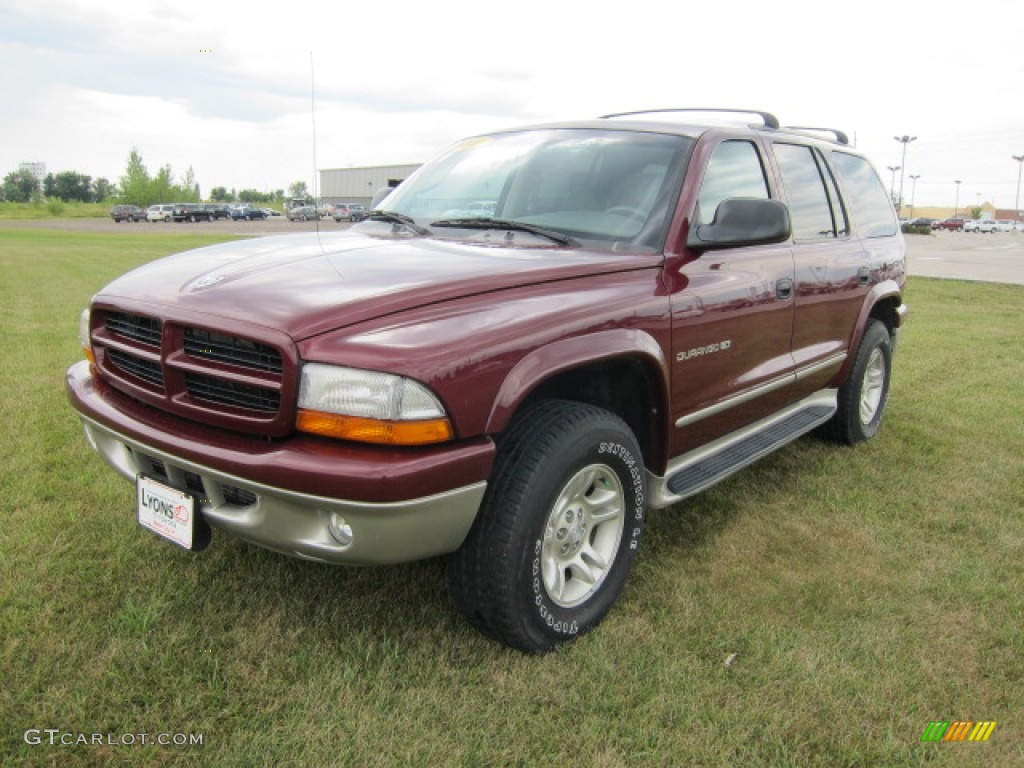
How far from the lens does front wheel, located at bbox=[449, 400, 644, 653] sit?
7.66 feet

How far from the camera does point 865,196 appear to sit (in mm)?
4715

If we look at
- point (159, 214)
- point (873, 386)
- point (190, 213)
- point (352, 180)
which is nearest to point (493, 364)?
point (873, 386)

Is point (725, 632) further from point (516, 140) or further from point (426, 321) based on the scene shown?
point (516, 140)

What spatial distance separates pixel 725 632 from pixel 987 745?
793 millimetres

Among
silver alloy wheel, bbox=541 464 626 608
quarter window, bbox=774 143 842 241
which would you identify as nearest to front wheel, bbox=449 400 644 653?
silver alloy wheel, bbox=541 464 626 608

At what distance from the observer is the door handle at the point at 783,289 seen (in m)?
3.48

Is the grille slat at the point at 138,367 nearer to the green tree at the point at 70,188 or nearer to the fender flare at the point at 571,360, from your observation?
the fender flare at the point at 571,360

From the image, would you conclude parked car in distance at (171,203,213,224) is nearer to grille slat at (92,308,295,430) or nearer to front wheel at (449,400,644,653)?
grille slat at (92,308,295,430)

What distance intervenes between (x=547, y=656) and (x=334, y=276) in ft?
4.56

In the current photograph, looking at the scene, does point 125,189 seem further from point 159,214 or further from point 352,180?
point 352,180

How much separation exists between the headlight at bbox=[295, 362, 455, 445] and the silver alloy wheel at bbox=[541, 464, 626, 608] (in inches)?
25.0

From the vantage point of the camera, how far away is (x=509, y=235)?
304cm

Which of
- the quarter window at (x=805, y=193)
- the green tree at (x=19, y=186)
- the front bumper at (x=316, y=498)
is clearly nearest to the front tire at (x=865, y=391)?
the quarter window at (x=805, y=193)

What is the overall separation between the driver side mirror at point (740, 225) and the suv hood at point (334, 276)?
25 centimetres
